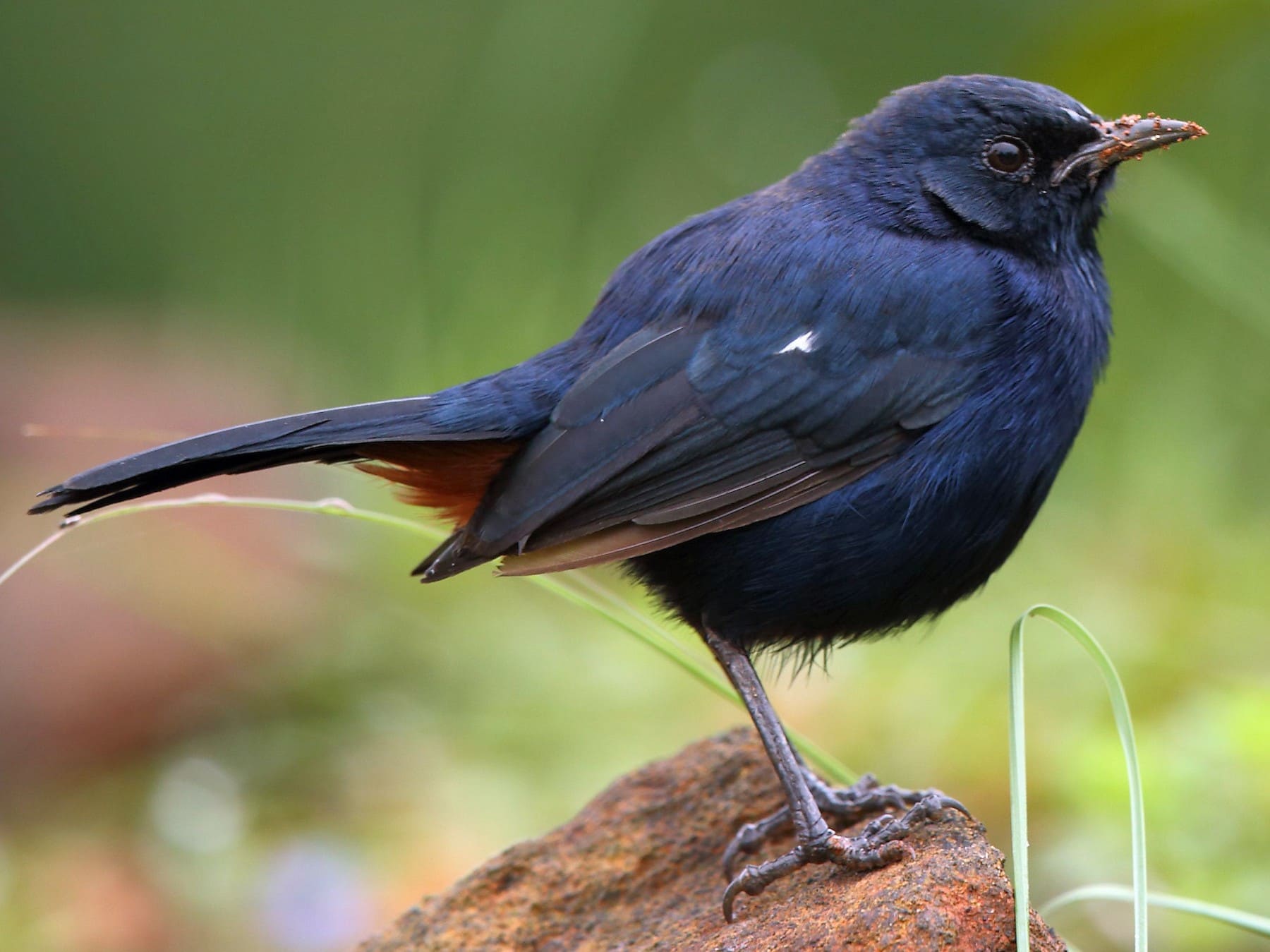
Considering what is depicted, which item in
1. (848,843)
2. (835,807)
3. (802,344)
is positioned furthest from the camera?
(835,807)

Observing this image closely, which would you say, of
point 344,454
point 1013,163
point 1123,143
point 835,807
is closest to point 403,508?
point 344,454

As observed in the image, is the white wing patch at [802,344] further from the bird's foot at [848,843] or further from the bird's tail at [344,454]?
the bird's foot at [848,843]

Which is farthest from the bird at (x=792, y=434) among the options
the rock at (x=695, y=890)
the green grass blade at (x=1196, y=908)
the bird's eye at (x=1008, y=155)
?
the green grass blade at (x=1196, y=908)

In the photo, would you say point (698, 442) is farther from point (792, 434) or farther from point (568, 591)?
point (568, 591)

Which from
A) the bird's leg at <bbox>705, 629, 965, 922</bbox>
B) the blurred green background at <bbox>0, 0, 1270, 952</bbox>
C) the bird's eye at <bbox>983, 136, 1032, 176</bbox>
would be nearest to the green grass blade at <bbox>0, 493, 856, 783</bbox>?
the bird's leg at <bbox>705, 629, 965, 922</bbox>

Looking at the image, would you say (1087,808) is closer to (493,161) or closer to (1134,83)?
(1134,83)

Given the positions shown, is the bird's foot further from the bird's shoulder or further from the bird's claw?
the bird's shoulder
